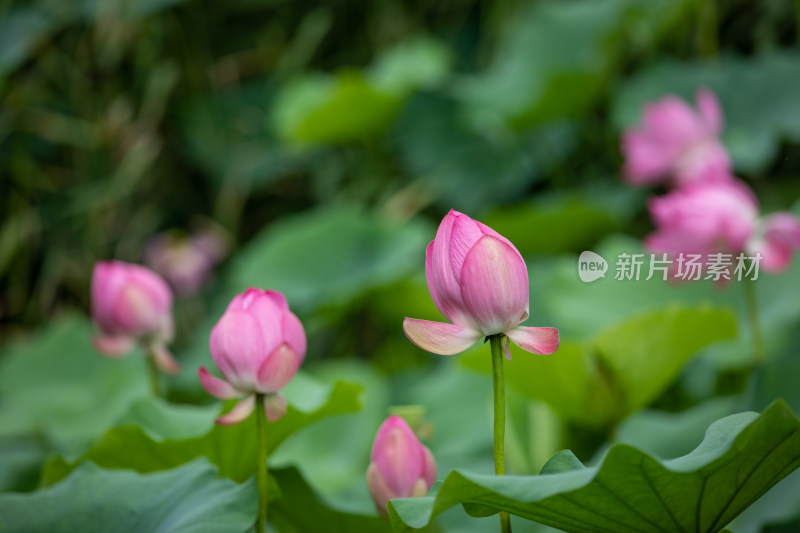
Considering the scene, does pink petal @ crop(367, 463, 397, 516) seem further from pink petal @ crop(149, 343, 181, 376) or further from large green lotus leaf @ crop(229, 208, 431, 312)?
large green lotus leaf @ crop(229, 208, 431, 312)

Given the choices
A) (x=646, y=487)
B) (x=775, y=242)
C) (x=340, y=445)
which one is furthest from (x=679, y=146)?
(x=646, y=487)

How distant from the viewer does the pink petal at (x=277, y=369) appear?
0.49 meters

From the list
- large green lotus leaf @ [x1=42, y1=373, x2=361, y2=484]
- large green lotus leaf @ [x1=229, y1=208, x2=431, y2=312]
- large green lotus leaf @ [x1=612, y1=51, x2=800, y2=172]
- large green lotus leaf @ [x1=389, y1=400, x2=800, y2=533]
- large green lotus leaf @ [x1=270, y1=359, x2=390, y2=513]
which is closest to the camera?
large green lotus leaf @ [x1=389, y1=400, x2=800, y2=533]

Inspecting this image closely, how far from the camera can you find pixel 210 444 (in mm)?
606

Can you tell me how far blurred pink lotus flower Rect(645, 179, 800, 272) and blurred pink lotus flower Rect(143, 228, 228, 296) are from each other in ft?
4.38

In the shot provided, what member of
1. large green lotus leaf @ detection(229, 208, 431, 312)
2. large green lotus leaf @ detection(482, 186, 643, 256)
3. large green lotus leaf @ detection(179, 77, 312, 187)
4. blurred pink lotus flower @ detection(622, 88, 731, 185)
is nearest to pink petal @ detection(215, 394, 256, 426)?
blurred pink lotus flower @ detection(622, 88, 731, 185)

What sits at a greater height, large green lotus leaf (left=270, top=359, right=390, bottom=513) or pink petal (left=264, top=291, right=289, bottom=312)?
pink petal (left=264, top=291, right=289, bottom=312)

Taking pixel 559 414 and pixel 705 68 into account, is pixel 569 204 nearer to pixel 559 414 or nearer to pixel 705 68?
pixel 705 68

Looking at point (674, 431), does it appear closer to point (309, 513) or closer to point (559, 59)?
point (309, 513)

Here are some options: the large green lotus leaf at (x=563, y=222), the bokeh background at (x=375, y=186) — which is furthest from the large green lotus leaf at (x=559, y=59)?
the large green lotus leaf at (x=563, y=222)

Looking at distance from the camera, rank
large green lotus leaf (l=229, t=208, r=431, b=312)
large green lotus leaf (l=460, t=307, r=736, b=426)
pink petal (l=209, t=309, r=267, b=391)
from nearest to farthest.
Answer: pink petal (l=209, t=309, r=267, b=391), large green lotus leaf (l=460, t=307, r=736, b=426), large green lotus leaf (l=229, t=208, r=431, b=312)

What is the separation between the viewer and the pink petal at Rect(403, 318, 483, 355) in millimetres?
435

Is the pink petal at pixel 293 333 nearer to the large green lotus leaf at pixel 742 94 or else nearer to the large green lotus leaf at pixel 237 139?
the large green lotus leaf at pixel 742 94

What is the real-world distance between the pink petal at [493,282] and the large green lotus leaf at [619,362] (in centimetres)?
27
